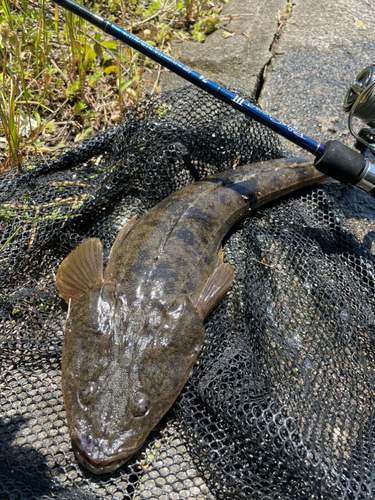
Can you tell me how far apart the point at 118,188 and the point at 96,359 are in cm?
154

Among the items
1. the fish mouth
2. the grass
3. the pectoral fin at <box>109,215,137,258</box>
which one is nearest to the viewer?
the fish mouth

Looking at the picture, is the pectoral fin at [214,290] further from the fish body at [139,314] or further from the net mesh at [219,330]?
the net mesh at [219,330]

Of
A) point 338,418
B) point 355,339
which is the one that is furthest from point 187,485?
point 355,339

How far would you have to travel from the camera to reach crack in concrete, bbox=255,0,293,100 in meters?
4.90

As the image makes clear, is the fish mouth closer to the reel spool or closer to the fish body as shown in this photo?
the fish body

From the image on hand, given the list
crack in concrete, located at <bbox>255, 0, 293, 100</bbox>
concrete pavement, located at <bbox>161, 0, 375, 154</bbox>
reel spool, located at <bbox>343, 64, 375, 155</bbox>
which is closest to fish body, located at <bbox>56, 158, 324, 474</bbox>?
reel spool, located at <bbox>343, 64, 375, 155</bbox>

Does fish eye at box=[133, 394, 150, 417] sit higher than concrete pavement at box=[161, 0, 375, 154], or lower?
lower

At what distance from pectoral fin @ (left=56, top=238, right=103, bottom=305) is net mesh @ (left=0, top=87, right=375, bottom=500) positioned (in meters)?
0.23

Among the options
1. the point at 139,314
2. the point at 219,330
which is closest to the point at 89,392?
the point at 139,314

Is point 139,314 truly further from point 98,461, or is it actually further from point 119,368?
point 98,461

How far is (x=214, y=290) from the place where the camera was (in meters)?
2.77

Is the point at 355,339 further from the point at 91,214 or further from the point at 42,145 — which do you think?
the point at 42,145

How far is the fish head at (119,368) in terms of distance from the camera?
207cm

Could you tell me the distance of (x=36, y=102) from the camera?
4145mm
